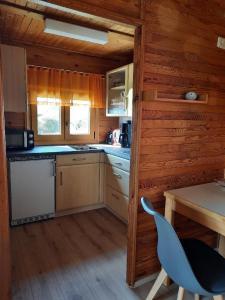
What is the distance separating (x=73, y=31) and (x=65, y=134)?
1.56 meters

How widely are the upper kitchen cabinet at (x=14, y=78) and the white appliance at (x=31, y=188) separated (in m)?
0.67

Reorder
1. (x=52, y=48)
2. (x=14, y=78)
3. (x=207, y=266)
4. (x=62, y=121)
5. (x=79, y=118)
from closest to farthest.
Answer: (x=207, y=266)
(x=14, y=78)
(x=52, y=48)
(x=62, y=121)
(x=79, y=118)

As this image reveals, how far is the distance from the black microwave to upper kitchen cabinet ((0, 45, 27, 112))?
34cm

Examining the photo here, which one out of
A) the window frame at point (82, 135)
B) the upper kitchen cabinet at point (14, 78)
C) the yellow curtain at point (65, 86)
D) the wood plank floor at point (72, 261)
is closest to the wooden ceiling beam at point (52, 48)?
the yellow curtain at point (65, 86)

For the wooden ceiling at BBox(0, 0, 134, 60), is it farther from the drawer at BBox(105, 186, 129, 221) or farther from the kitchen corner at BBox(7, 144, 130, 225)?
the drawer at BBox(105, 186, 129, 221)

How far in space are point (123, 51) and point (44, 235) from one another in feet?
9.10

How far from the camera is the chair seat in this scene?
1.26m

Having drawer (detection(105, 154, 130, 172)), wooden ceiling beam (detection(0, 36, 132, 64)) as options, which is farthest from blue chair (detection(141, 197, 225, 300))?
wooden ceiling beam (detection(0, 36, 132, 64))

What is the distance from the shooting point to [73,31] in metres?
2.44

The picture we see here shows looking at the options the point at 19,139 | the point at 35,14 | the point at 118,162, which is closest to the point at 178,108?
the point at 118,162

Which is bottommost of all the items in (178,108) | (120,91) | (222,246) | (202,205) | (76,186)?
(222,246)

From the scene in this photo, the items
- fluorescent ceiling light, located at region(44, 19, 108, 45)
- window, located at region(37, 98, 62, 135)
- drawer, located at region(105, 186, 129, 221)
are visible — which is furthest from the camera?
window, located at region(37, 98, 62, 135)

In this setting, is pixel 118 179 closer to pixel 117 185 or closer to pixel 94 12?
pixel 117 185

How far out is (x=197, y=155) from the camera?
81.4 inches
